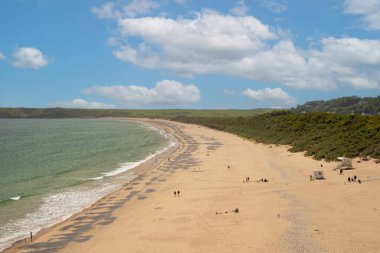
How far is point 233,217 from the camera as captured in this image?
16812mm

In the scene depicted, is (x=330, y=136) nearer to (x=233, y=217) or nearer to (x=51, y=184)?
(x=51, y=184)

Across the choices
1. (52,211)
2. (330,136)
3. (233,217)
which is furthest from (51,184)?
(330,136)

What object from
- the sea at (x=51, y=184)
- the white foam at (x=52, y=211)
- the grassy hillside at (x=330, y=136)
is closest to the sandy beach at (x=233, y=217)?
the white foam at (x=52, y=211)

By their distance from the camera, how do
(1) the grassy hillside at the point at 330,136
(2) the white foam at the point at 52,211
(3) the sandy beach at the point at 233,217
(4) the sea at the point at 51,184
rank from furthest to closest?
1. (1) the grassy hillside at the point at 330,136
2. (4) the sea at the point at 51,184
3. (2) the white foam at the point at 52,211
4. (3) the sandy beach at the point at 233,217

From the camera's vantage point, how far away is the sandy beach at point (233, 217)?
13602 mm

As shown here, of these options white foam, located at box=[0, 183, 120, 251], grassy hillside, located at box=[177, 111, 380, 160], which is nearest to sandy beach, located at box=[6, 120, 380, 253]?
white foam, located at box=[0, 183, 120, 251]

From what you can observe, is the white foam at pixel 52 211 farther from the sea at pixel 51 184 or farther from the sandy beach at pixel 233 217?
the sandy beach at pixel 233 217

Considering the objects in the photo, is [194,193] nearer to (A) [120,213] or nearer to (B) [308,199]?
(A) [120,213]

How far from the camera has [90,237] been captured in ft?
51.4

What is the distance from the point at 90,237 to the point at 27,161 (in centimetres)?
3080

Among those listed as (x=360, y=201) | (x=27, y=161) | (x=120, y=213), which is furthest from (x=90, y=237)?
(x=27, y=161)

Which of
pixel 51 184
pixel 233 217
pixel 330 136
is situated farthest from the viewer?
pixel 330 136

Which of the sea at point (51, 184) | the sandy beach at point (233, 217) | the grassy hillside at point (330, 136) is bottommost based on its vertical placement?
the sea at point (51, 184)

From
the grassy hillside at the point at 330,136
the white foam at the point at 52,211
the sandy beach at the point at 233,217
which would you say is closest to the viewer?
the sandy beach at the point at 233,217
